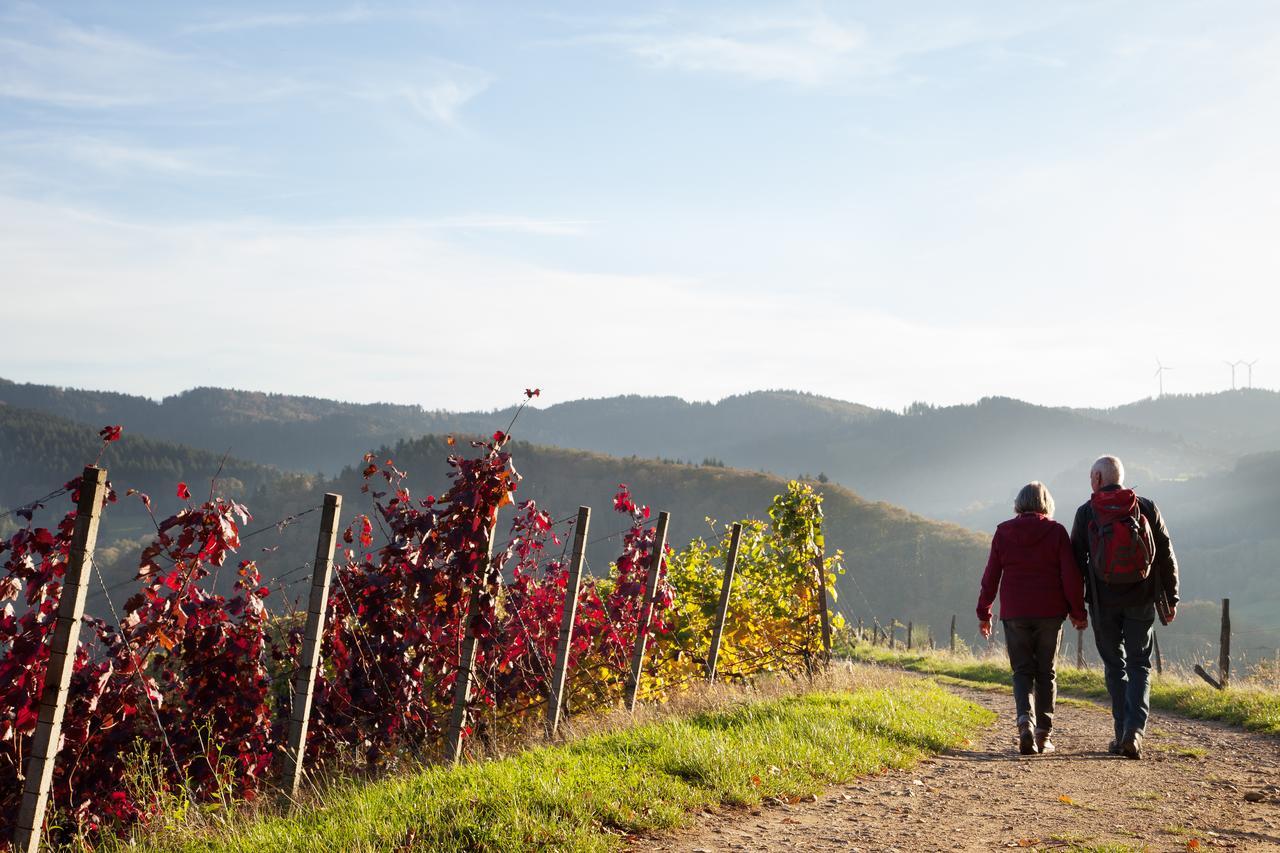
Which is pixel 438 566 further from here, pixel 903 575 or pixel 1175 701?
pixel 903 575

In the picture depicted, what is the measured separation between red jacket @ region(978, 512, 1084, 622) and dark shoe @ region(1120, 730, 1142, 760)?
934 mm

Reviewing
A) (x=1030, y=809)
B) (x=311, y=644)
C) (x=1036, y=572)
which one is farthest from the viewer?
(x=1036, y=572)

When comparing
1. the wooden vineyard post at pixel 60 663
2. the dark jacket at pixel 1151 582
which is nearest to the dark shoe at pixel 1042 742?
the dark jacket at pixel 1151 582

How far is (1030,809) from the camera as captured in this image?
19.9ft

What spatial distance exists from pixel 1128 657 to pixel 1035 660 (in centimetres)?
67

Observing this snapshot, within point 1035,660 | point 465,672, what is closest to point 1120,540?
point 1035,660

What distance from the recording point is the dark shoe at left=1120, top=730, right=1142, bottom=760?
25.9 feet

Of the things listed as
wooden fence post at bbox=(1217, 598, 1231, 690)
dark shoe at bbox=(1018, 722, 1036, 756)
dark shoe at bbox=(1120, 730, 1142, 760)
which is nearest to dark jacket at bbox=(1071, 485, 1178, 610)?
dark shoe at bbox=(1120, 730, 1142, 760)

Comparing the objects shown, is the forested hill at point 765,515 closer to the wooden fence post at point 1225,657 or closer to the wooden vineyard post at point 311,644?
the wooden fence post at point 1225,657

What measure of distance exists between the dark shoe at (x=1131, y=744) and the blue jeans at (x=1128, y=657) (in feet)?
0.13

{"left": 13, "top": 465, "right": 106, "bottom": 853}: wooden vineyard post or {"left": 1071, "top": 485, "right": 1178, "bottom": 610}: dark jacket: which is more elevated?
{"left": 1071, "top": 485, "right": 1178, "bottom": 610}: dark jacket

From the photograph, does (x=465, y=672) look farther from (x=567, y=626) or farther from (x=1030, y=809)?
(x=1030, y=809)

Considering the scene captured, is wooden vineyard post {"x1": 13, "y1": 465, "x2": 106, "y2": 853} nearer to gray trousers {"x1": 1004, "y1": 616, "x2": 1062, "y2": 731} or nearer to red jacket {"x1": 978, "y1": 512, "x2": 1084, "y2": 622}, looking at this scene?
red jacket {"x1": 978, "y1": 512, "x2": 1084, "y2": 622}

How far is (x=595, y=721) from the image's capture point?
855 centimetres
